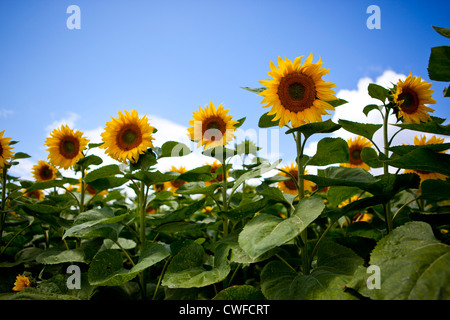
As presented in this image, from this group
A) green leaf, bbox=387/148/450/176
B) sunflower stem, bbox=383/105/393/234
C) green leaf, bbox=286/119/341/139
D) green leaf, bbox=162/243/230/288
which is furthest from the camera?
sunflower stem, bbox=383/105/393/234

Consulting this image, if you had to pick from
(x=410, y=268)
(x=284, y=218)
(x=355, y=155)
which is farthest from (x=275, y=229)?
(x=355, y=155)

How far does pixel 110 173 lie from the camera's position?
2332 mm

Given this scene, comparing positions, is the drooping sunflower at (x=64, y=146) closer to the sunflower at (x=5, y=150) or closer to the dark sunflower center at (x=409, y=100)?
the sunflower at (x=5, y=150)

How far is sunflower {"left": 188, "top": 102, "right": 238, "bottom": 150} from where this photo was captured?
8.05 feet

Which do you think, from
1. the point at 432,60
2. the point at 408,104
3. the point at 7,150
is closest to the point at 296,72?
the point at 432,60

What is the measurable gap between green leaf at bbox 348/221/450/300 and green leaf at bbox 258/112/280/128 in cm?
100

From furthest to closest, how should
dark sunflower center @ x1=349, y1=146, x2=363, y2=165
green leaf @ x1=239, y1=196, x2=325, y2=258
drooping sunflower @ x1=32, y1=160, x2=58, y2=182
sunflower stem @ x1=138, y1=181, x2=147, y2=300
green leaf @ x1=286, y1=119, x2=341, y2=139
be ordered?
drooping sunflower @ x1=32, y1=160, x2=58, y2=182
dark sunflower center @ x1=349, y1=146, x2=363, y2=165
sunflower stem @ x1=138, y1=181, x2=147, y2=300
green leaf @ x1=286, y1=119, x2=341, y2=139
green leaf @ x1=239, y1=196, x2=325, y2=258

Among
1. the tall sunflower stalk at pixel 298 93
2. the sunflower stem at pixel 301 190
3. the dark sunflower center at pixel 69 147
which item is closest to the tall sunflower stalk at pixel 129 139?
the dark sunflower center at pixel 69 147

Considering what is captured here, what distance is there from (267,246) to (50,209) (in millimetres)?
2069

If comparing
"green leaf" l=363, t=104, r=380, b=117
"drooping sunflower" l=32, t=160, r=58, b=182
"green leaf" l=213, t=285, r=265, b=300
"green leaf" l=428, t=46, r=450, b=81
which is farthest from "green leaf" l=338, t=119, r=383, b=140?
"drooping sunflower" l=32, t=160, r=58, b=182

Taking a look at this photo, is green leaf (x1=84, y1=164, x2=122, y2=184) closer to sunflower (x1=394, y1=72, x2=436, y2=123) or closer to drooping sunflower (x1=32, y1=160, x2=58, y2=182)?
sunflower (x1=394, y1=72, x2=436, y2=123)
